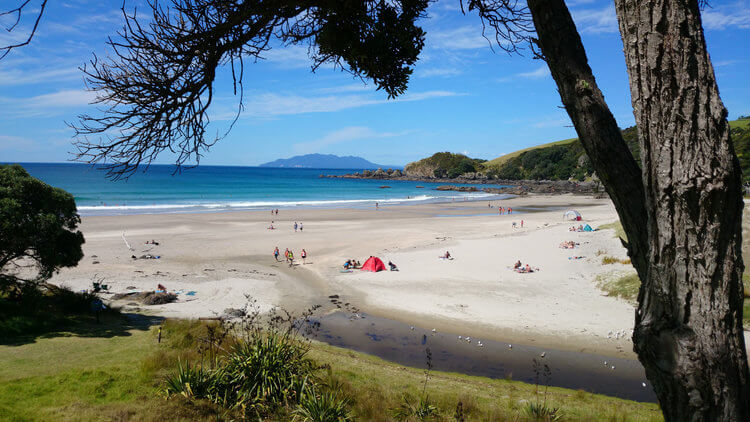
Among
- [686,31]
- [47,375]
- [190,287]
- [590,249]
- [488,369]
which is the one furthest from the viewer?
[590,249]

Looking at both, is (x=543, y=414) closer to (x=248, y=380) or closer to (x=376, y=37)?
(x=248, y=380)

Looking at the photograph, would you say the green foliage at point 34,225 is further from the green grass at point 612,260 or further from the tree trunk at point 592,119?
the green grass at point 612,260

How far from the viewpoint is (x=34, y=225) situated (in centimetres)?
952

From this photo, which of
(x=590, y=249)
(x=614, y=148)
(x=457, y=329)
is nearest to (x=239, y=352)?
(x=614, y=148)

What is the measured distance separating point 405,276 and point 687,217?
682 inches

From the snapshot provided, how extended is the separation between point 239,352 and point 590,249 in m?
20.5

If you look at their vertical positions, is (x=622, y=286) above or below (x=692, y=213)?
below

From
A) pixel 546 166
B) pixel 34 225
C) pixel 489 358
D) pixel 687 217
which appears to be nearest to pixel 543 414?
pixel 687 217

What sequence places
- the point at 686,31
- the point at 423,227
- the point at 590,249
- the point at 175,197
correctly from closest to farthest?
the point at 686,31 < the point at 590,249 < the point at 423,227 < the point at 175,197

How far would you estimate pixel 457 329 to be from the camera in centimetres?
1291

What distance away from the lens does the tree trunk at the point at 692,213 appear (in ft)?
5.77

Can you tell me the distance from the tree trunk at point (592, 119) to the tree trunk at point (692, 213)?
149 millimetres

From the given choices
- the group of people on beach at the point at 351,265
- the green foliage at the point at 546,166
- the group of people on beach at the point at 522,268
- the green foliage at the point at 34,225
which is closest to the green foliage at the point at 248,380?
the green foliage at the point at 34,225

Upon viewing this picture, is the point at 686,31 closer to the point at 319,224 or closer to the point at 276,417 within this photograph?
the point at 276,417
